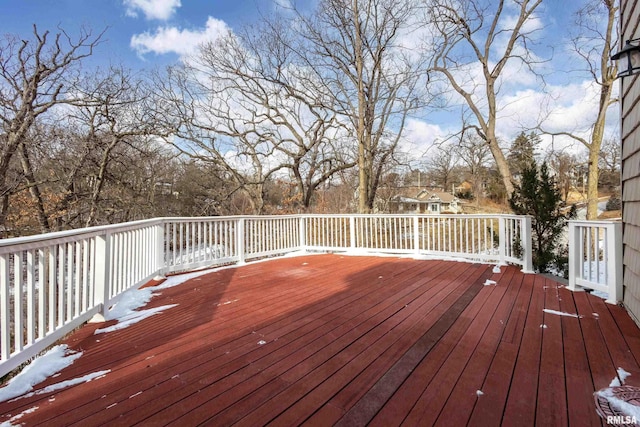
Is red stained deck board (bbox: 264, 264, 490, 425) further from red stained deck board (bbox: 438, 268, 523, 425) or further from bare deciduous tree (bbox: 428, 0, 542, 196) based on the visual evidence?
bare deciduous tree (bbox: 428, 0, 542, 196)

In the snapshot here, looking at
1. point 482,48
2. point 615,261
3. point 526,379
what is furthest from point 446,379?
point 482,48

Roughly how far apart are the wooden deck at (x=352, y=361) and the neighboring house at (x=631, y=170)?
30 cm

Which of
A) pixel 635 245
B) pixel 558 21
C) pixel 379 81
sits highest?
pixel 558 21

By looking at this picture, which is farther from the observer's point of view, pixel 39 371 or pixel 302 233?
pixel 302 233

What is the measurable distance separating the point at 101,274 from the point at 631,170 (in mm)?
A: 4660

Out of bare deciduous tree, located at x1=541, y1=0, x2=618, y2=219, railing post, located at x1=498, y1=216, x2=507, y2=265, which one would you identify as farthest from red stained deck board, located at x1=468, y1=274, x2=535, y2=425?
bare deciduous tree, located at x1=541, y1=0, x2=618, y2=219

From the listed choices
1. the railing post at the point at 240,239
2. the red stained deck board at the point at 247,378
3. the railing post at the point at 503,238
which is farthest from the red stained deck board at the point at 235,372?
the railing post at the point at 503,238

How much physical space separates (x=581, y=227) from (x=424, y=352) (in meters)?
2.69

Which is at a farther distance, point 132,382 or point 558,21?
point 558,21

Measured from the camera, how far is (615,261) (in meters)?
2.89

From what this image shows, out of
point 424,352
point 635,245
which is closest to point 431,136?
point 635,245

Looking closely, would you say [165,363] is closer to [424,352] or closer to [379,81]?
[424,352]

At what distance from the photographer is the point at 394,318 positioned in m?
2.59

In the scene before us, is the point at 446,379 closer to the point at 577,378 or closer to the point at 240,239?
the point at 577,378
